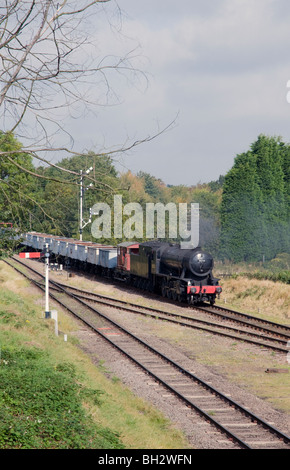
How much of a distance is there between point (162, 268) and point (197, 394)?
55.0 ft

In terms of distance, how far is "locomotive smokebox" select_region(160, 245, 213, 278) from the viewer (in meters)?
27.2

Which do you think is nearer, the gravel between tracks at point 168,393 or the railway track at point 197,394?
the railway track at point 197,394

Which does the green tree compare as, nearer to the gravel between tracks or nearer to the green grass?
the gravel between tracks

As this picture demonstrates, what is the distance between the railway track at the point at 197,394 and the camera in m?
11.0

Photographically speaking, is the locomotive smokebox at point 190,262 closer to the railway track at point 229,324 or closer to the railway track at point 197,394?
the railway track at point 229,324

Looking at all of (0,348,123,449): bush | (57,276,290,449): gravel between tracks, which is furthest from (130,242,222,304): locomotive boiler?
(0,348,123,449): bush

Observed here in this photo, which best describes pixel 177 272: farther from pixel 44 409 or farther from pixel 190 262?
pixel 44 409

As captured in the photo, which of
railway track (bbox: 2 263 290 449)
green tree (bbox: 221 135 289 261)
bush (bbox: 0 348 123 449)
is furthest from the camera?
green tree (bbox: 221 135 289 261)

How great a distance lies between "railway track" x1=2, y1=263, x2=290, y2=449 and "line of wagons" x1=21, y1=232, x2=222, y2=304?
12.0 ft

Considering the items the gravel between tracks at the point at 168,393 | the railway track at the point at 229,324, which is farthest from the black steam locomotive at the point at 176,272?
the gravel between tracks at the point at 168,393

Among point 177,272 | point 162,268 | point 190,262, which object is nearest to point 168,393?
point 190,262

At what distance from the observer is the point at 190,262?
2700cm

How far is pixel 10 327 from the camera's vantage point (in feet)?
53.1
